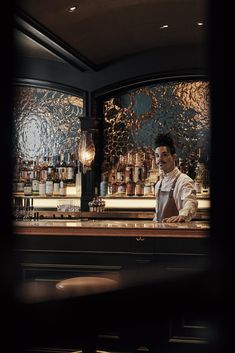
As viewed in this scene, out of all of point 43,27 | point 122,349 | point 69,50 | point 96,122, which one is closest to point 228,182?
point 122,349

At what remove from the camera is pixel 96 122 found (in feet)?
26.8

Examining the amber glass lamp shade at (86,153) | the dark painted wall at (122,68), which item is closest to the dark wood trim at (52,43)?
the dark painted wall at (122,68)

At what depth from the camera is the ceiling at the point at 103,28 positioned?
5852mm

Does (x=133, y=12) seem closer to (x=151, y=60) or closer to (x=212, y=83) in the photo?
(x=151, y=60)

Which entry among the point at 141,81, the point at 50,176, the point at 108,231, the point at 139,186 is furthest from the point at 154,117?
the point at 108,231

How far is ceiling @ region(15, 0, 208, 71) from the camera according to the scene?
19.2 feet

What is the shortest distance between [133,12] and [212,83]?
19.6 ft

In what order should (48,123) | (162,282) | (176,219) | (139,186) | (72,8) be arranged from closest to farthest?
(162,282) → (176,219) → (72,8) → (139,186) → (48,123)

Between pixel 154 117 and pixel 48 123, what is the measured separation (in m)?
1.47

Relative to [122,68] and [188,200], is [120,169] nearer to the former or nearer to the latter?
[122,68]

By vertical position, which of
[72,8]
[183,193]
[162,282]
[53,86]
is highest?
[72,8]

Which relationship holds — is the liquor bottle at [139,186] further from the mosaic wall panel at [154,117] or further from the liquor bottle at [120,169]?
the mosaic wall panel at [154,117]

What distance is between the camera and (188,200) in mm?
5117

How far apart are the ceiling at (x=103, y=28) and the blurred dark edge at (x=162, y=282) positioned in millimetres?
4894
